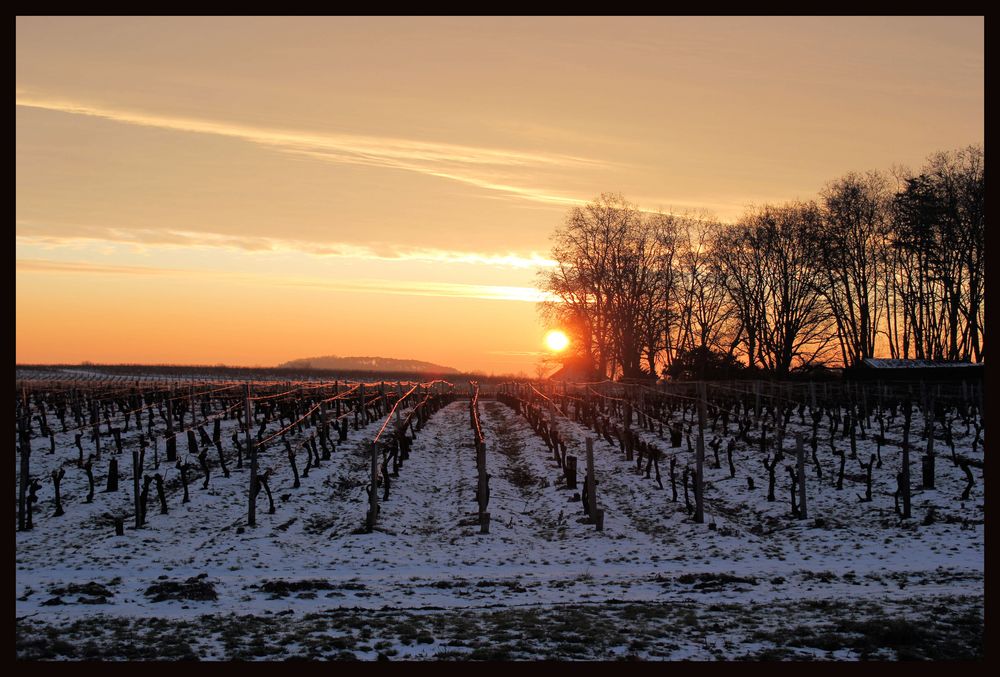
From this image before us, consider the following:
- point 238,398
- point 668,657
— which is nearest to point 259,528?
point 668,657

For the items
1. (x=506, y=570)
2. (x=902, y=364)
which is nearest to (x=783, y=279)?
(x=902, y=364)

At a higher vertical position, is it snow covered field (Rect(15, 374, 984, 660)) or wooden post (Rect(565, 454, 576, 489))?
wooden post (Rect(565, 454, 576, 489))

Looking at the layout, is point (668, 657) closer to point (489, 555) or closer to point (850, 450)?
point (489, 555)

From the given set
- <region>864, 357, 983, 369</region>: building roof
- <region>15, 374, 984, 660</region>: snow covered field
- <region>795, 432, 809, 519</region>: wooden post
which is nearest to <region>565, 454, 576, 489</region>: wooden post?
<region>15, 374, 984, 660</region>: snow covered field

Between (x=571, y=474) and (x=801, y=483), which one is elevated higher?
(x=801, y=483)

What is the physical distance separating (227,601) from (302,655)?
159 inches

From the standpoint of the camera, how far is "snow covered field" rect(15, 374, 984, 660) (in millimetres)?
10508

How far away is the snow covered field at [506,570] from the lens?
10508 mm

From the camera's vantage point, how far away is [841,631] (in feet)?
35.3

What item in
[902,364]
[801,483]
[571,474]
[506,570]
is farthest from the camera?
[902,364]

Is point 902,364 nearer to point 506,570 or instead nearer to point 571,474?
point 571,474

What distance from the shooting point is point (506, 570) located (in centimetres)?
1567

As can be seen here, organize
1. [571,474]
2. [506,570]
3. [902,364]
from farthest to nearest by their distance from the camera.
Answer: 1. [902,364]
2. [571,474]
3. [506,570]

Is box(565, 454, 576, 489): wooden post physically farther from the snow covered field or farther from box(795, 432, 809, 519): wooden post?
box(795, 432, 809, 519): wooden post
